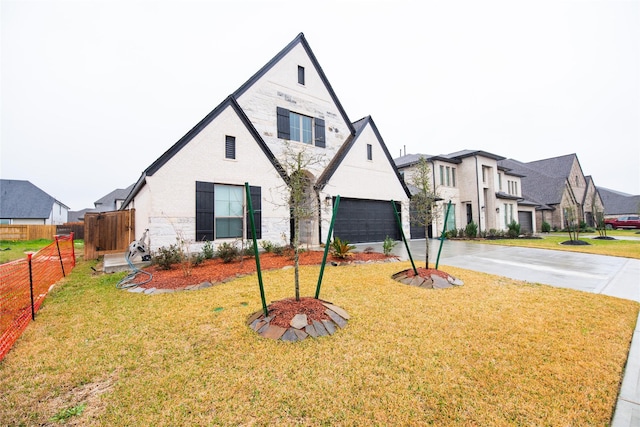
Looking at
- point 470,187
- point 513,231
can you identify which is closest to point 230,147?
point 470,187

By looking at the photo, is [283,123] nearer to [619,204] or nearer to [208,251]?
[208,251]

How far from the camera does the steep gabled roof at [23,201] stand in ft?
102

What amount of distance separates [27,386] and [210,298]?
8.82 feet

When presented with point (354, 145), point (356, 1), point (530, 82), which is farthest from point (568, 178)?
point (356, 1)

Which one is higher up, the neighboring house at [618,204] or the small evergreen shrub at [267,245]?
the neighboring house at [618,204]

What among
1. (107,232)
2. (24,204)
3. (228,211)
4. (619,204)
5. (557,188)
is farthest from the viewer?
(619,204)

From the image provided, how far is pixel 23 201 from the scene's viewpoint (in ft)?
107

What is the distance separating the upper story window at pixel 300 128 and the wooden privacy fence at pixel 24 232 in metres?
24.0

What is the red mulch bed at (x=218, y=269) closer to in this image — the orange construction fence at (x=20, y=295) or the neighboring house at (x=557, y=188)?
the orange construction fence at (x=20, y=295)

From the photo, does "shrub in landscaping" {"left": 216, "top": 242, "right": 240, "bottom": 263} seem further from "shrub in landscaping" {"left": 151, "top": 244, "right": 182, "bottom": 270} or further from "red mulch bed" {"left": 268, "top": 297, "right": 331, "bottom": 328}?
"red mulch bed" {"left": 268, "top": 297, "right": 331, "bottom": 328}

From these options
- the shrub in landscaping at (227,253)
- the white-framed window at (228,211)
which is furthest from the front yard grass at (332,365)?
the white-framed window at (228,211)

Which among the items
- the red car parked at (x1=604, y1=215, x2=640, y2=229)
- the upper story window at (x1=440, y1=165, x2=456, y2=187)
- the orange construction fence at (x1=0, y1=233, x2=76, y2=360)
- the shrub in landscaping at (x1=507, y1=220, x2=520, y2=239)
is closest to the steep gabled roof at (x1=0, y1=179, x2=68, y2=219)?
the orange construction fence at (x1=0, y1=233, x2=76, y2=360)

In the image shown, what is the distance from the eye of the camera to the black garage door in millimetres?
13352

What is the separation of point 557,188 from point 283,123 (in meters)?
35.7
